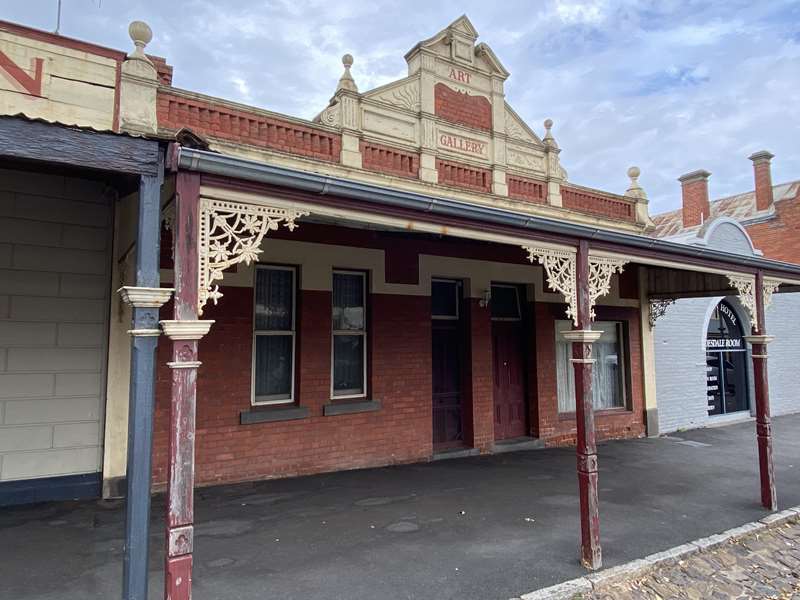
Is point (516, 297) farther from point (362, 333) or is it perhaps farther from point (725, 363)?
point (725, 363)

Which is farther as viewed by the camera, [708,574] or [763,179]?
[763,179]

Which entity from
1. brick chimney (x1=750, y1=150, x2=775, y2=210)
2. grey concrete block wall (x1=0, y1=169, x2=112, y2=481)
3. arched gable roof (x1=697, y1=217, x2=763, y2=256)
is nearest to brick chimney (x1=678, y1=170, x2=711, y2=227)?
brick chimney (x1=750, y1=150, x2=775, y2=210)

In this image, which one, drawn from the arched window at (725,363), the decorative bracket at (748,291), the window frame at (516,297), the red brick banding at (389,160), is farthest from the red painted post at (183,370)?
the arched window at (725,363)

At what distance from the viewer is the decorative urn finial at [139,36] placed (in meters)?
5.91

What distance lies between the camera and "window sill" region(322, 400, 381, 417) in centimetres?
684

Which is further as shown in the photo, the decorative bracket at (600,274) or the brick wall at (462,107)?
the brick wall at (462,107)

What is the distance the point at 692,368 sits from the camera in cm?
1131

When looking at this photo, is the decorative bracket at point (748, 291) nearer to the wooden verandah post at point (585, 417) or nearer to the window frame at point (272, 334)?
the wooden verandah post at point (585, 417)

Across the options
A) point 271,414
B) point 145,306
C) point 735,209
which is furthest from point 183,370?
point 735,209

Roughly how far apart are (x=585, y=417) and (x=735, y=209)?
746 inches

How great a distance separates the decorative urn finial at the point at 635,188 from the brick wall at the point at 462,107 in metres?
3.66

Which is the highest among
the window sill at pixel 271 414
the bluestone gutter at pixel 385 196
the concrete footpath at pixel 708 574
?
the bluestone gutter at pixel 385 196

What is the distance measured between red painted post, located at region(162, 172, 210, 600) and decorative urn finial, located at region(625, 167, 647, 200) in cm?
971

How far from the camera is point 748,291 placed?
6.42m
